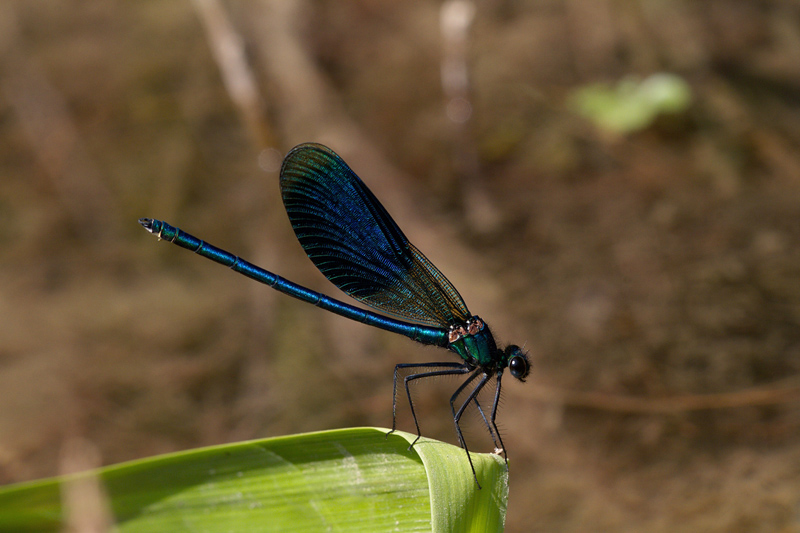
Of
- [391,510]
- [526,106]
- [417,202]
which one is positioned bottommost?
[391,510]

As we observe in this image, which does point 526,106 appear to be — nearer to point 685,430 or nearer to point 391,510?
point 685,430

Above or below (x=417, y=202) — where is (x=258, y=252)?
below

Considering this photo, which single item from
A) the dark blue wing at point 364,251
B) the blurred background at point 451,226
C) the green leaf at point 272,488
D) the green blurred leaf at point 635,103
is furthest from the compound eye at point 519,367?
the green blurred leaf at point 635,103

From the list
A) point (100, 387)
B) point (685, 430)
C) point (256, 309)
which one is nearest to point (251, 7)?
Result: point (256, 309)

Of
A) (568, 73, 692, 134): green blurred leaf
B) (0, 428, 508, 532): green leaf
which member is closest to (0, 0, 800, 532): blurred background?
(568, 73, 692, 134): green blurred leaf

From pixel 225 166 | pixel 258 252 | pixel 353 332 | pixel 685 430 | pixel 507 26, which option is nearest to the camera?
pixel 685 430

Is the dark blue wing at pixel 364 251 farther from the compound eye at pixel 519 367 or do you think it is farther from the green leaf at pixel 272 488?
the green leaf at pixel 272 488
